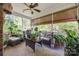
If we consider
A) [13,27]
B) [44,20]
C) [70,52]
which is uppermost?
[44,20]

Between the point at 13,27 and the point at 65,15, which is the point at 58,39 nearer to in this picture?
the point at 65,15

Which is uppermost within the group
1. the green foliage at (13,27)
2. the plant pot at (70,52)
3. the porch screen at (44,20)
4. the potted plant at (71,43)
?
the porch screen at (44,20)

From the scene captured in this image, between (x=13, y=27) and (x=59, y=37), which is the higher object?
(x=13, y=27)

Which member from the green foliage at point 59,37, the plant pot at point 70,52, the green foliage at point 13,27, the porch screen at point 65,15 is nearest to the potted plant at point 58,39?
the green foliage at point 59,37

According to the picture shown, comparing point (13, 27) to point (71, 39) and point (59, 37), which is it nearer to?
point (59, 37)

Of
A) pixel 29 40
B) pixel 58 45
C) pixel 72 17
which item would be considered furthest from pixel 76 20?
pixel 29 40

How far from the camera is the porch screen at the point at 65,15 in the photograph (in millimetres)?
2399

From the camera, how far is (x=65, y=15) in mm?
2424

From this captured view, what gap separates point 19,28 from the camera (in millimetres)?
2457

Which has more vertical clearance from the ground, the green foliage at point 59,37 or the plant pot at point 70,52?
the green foliage at point 59,37

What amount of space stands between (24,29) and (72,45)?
2.65 ft

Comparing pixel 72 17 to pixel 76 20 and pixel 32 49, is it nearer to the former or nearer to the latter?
pixel 76 20

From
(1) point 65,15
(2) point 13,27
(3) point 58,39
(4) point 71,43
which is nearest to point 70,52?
(4) point 71,43

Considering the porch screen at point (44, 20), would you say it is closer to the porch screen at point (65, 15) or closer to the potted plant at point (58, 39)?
the porch screen at point (65, 15)
